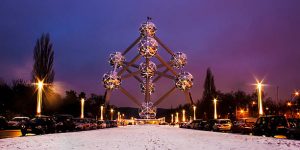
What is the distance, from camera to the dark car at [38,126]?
34062 mm

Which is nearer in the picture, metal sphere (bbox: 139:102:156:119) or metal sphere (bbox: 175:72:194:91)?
metal sphere (bbox: 175:72:194:91)

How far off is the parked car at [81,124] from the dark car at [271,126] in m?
22.6

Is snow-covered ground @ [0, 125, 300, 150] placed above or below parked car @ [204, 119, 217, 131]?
above

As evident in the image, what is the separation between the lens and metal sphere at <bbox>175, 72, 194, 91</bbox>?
104 metres

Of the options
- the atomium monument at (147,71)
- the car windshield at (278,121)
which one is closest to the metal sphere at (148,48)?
the atomium monument at (147,71)

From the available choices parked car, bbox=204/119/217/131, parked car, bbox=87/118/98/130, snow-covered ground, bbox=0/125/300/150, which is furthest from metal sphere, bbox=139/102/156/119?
snow-covered ground, bbox=0/125/300/150

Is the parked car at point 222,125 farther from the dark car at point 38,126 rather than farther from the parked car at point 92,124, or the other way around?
the dark car at point 38,126

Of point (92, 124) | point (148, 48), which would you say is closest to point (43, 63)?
point (92, 124)

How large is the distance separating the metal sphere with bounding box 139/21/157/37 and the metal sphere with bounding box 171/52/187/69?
8821mm

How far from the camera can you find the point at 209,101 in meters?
108

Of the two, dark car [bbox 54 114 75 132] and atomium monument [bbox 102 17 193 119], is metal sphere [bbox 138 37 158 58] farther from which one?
dark car [bbox 54 114 75 132]

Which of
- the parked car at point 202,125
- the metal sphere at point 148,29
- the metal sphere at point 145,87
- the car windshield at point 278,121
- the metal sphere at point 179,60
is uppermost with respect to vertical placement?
the metal sphere at point 148,29

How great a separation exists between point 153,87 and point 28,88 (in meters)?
43.2

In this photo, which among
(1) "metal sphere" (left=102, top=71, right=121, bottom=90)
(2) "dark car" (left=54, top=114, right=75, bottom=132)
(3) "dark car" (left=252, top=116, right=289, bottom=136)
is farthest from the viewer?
(1) "metal sphere" (left=102, top=71, right=121, bottom=90)
